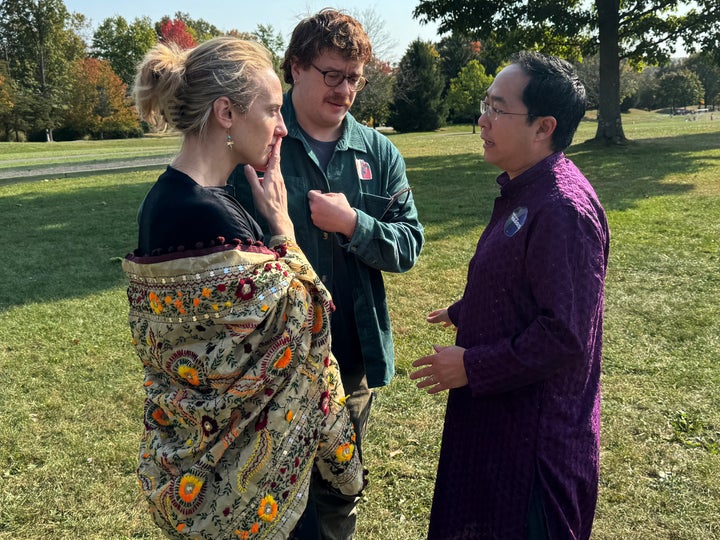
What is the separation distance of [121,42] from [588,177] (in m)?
63.3

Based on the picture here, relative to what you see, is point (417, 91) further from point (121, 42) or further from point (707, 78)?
point (707, 78)

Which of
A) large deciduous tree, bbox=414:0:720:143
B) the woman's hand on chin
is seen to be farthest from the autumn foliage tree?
the woman's hand on chin

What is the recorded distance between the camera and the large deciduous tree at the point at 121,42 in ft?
207

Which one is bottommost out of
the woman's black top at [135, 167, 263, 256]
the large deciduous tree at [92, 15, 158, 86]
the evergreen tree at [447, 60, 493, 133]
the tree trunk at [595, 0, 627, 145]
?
the woman's black top at [135, 167, 263, 256]

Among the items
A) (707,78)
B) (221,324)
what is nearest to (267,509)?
(221,324)

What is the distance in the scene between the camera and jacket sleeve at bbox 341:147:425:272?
2.20 m

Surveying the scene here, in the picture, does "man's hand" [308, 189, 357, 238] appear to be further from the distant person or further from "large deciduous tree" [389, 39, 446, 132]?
"large deciduous tree" [389, 39, 446, 132]

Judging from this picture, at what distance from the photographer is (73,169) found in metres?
18.8

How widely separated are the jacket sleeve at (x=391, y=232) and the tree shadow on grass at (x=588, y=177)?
21.2 feet

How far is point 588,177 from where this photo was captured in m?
14.1

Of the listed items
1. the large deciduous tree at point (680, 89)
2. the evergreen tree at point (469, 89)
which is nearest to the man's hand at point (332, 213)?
the evergreen tree at point (469, 89)

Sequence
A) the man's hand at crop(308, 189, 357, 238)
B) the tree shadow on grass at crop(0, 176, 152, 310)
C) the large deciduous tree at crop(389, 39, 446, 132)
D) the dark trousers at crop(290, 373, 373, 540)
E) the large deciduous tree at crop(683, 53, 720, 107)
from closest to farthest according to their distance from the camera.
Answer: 1. the dark trousers at crop(290, 373, 373, 540)
2. the man's hand at crop(308, 189, 357, 238)
3. the tree shadow on grass at crop(0, 176, 152, 310)
4. the large deciduous tree at crop(389, 39, 446, 132)
5. the large deciduous tree at crop(683, 53, 720, 107)

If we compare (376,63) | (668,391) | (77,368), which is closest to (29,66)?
(376,63)

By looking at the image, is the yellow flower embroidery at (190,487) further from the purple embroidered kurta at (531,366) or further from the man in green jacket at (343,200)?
the purple embroidered kurta at (531,366)
